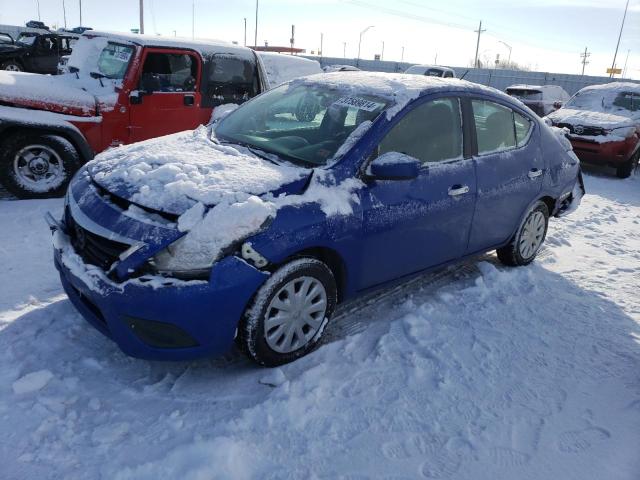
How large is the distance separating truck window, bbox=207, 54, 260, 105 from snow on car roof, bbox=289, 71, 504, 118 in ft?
9.27

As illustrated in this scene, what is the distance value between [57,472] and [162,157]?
184cm

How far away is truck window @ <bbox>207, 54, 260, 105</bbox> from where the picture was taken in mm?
6738

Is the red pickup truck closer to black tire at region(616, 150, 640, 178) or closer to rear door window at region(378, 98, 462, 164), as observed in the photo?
rear door window at region(378, 98, 462, 164)

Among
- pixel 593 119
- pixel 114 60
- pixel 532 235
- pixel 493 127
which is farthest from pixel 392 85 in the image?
pixel 593 119

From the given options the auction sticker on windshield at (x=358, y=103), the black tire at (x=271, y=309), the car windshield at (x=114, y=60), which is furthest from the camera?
the car windshield at (x=114, y=60)

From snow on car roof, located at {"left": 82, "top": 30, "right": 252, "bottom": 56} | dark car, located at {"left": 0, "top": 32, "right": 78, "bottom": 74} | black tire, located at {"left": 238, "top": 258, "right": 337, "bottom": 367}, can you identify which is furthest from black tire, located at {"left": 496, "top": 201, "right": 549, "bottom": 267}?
dark car, located at {"left": 0, "top": 32, "right": 78, "bottom": 74}

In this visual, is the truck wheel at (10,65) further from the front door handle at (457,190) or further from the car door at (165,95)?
the front door handle at (457,190)

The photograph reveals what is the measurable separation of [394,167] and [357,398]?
137 cm

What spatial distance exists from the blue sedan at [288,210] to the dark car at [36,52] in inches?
487

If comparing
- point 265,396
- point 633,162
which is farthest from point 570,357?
point 633,162

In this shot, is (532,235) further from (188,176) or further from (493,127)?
(188,176)

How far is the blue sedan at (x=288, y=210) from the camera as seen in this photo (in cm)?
259

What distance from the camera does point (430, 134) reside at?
146 inches

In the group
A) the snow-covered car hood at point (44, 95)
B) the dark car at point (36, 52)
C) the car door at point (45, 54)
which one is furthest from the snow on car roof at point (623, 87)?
the car door at point (45, 54)
